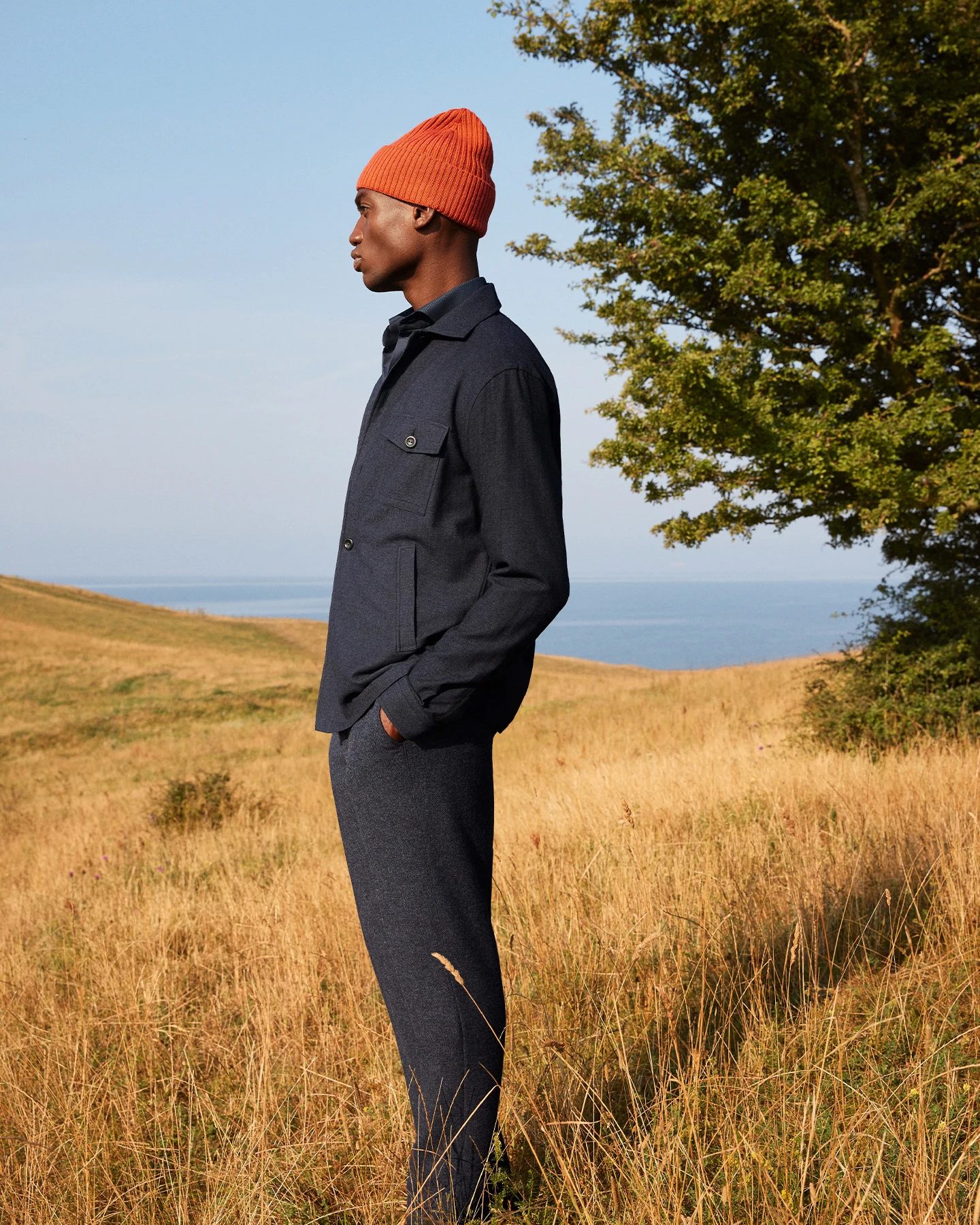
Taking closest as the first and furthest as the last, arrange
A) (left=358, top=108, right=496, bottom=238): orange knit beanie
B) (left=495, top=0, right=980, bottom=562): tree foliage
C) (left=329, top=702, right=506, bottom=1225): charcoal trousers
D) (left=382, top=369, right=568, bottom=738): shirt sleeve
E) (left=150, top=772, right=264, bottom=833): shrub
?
(left=382, top=369, right=568, bottom=738): shirt sleeve → (left=329, top=702, right=506, bottom=1225): charcoal trousers → (left=358, top=108, right=496, bottom=238): orange knit beanie → (left=495, top=0, right=980, bottom=562): tree foliage → (left=150, top=772, right=264, bottom=833): shrub

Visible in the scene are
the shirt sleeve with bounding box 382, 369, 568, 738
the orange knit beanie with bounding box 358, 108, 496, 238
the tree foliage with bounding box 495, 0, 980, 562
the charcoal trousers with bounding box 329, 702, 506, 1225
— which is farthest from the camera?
the tree foliage with bounding box 495, 0, 980, 562

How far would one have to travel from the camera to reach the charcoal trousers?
199cm

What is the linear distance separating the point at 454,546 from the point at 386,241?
81cm

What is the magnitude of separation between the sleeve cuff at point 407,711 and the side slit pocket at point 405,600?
0.09 meters

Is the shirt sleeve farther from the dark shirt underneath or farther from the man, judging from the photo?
the dark shirt underneath

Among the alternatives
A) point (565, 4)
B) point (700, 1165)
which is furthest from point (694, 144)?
point (700, 1165)

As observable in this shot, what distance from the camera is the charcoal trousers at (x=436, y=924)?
1.99m

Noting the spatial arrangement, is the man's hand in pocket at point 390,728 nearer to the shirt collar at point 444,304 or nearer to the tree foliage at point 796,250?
the shirt collar at point 444,304

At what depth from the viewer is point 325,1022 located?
354 centimetres

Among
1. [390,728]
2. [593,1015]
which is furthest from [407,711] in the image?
[593,1015]

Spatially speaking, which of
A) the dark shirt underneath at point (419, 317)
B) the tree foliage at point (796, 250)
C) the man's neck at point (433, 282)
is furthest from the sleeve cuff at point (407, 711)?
the tree foliage at point (796, 250)

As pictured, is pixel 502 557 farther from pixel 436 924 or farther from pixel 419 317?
pixel 436 924

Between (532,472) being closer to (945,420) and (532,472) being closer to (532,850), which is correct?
(532,850)

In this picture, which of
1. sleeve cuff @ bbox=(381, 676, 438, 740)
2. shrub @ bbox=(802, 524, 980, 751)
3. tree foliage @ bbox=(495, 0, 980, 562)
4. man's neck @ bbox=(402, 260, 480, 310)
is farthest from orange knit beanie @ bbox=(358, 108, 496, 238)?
shrub @ bbox=(802, 524, 980, 751)
